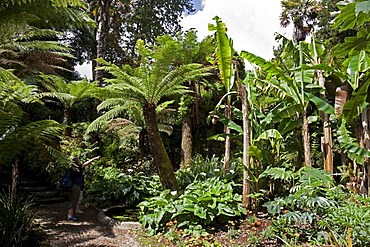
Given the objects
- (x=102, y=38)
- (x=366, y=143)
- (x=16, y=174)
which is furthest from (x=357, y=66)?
(x=102, y=38)

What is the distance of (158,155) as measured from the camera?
16.5 feet

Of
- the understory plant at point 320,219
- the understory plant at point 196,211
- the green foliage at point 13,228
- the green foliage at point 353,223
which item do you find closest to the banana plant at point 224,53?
the understory plant at point 196,211

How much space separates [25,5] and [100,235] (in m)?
3.31

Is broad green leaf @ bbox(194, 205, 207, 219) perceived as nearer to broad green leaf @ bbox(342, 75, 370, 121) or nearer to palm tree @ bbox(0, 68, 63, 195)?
palm tree @ bbox(0, 68, 63, 195)

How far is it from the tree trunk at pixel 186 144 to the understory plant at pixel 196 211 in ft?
10.0

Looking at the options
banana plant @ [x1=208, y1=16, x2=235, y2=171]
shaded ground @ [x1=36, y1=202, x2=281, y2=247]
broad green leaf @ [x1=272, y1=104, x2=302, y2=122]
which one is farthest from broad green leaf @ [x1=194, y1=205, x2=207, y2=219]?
broad green leaf @ [x1=272, y1=104, x2=302, y2=122]

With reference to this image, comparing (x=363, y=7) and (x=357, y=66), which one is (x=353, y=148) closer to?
(x=357, y=66)

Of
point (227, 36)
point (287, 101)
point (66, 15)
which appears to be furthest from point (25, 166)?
point (287, 101)

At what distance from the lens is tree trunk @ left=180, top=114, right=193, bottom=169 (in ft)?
24.5

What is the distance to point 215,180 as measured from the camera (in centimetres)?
473

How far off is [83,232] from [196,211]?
1902 millimetres

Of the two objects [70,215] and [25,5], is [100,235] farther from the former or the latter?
[25,5]

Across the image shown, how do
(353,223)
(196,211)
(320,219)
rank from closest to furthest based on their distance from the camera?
(353,223)
(320,219)
(196,211)

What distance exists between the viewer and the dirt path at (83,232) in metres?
3.70
